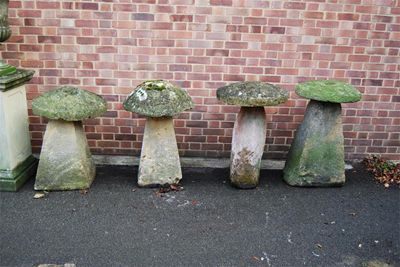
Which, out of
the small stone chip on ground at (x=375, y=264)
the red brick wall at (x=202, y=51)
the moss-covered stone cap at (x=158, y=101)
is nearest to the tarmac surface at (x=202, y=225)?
the small stone chip on ground at (x=375, y=264)

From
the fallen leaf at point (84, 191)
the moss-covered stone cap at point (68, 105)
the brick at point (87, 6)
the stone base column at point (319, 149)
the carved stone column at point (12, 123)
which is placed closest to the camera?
the moss-covered stone cap at point (68, 105)

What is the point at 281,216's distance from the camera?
376cm

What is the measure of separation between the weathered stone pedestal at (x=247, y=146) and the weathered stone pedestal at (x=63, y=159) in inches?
61.3

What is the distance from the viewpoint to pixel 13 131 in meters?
4.04

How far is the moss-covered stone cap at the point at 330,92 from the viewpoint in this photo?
154 inches

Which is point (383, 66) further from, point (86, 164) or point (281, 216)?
point (86, 164)

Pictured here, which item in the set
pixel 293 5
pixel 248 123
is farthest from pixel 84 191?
pixel 293 5

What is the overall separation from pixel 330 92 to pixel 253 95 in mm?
795

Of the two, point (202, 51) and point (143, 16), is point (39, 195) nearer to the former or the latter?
point (143, 16)

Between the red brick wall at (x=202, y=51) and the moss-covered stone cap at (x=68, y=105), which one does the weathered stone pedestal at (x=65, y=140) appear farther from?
the red brick wall at (x=202, y=51)

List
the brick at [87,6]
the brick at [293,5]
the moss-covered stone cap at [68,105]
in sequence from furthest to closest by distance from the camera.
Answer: the brick at [293,5] < the brick at [87,6] < the moss-covered stone cap at [68,105]

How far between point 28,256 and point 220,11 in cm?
304

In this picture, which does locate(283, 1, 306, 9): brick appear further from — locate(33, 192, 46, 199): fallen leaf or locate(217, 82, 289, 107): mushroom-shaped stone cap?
locate(33, 192, 46, 199): fallen leaf

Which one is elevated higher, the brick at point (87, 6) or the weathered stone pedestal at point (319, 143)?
the brick at point (87, 6)
